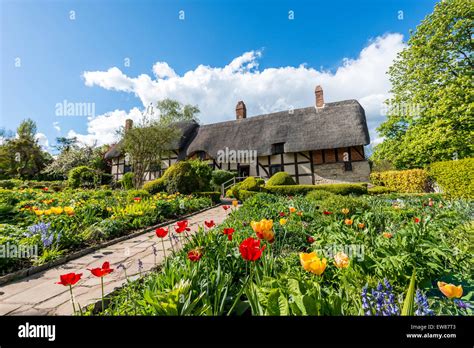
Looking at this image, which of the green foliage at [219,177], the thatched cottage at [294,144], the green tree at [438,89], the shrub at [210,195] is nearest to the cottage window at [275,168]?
the thatched cottage at [294,144]

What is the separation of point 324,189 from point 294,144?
5.50 meters

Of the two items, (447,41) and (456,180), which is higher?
(447,41)

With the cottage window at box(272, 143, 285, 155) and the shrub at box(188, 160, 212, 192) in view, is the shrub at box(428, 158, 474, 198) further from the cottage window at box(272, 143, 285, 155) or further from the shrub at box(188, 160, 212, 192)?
the shrub at box(188, 160, 212, 192)

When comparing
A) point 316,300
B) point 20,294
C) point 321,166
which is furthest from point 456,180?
point 20,294

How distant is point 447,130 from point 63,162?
90.0ft

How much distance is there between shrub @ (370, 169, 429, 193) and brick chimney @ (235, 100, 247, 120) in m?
12.0

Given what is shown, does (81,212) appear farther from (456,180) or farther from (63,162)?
(63,162)

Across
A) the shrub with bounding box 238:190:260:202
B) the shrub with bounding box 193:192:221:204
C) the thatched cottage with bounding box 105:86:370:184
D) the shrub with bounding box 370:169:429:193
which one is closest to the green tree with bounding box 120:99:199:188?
the thatched cottage with bounding box 105:86:370:184

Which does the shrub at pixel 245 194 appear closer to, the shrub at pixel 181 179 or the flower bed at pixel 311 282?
the shrub at pixel 181 179

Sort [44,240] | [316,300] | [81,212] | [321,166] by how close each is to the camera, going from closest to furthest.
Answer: [316,300] < [44,240] < [81,212] < [321,166]

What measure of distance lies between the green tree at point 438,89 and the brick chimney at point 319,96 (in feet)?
16.4

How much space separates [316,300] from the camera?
1029 mm

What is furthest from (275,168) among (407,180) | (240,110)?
Result: (407,180)

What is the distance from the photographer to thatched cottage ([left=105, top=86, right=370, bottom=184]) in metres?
13.7
